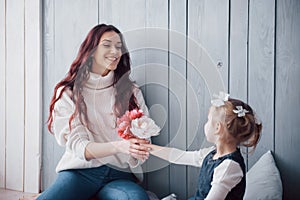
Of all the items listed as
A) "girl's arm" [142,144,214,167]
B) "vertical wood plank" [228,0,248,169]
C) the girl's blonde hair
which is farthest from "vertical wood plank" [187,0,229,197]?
the girl's blonde hair

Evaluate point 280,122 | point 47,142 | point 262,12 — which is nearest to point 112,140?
point 47,142

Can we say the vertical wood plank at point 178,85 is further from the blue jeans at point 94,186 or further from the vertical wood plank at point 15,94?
the vertical wood plank at point 15,94

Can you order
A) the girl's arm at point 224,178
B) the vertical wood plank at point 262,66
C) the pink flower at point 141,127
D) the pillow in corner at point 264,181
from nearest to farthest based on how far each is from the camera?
the girl's arm at point 224,178
the pillow in corner at point 264,181
the pink flower at point 141,127
the vertical wood plank at point 262,66

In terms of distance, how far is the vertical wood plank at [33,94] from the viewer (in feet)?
7.75

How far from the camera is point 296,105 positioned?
1.85 meters

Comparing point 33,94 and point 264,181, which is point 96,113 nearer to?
point 33,94

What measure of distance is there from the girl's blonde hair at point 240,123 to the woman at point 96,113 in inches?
21.0

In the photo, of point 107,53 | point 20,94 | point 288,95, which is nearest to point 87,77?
point 107,53

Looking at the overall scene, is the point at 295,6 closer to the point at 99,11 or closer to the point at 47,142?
the point at 99,11

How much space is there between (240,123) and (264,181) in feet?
0.94

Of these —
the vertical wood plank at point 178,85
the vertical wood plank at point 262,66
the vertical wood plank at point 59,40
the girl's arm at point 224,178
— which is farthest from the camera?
the vertical wood plank at point 59,40

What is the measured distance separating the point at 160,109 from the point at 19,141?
877mm

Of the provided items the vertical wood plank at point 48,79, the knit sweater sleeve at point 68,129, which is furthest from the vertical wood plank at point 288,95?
the vertical wood plank at point 48,79

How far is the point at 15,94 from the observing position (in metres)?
2.46
